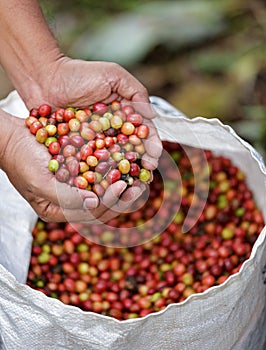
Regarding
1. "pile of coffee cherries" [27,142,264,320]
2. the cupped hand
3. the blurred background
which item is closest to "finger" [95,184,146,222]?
the cupped hand

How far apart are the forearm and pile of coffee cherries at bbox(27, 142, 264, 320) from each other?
435 millimetres

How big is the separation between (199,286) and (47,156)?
563mm

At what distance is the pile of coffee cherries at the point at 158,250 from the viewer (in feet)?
6.13

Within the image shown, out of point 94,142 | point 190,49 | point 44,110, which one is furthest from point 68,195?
point 190,49

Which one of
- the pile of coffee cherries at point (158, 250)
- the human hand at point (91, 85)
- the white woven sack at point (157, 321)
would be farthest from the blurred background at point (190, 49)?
the white woven sack at point (157, 321)

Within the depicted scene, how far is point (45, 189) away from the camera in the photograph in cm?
156

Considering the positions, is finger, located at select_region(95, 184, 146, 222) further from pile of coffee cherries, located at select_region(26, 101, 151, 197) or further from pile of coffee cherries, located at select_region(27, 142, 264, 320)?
pile of coffee cherries, located at select_region(27, 142, 264, 320)

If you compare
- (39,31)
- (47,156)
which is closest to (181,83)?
(39,31)

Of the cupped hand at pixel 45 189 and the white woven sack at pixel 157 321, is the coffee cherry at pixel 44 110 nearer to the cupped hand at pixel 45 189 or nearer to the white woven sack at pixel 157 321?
the cupped hand at pixel 45 189

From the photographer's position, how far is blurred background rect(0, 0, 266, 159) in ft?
9.99

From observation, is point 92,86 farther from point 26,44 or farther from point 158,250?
point 158,250

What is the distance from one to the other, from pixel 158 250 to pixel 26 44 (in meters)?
0.71

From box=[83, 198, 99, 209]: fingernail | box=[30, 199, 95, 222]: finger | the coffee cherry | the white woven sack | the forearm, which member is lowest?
the white woven sack

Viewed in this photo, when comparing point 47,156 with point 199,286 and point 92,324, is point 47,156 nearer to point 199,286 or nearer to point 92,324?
point 92,324
